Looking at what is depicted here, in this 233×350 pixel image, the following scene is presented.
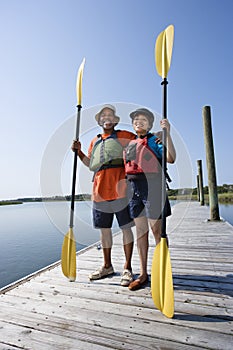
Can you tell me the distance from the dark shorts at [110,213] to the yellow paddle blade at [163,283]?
51 centimetres

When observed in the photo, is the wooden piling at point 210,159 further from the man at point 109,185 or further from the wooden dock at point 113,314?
the man at point 109,185

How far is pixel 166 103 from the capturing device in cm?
199

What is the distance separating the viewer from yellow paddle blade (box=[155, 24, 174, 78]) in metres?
2.06

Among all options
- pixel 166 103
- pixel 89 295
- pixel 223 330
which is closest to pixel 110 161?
pixel 166 103

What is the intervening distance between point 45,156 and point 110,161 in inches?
64.5

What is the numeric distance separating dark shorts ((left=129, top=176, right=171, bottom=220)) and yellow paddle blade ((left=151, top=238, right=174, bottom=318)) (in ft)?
1.00

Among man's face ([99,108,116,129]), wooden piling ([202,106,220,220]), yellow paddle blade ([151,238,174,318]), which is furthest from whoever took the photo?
wooden piling ([202,106,220,220])

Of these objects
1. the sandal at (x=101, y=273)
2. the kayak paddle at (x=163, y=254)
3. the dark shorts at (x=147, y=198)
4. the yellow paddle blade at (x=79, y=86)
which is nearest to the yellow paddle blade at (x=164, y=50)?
the kayak paddle at (x=163, y=254)

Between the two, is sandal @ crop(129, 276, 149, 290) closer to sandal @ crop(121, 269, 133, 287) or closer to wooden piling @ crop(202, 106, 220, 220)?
sandal @ crop(121, 269, 133, 287)

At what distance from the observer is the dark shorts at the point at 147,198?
6.63 ft

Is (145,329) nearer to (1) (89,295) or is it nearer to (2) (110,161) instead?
(1) (89,295)

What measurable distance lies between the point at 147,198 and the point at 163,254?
0.50 m

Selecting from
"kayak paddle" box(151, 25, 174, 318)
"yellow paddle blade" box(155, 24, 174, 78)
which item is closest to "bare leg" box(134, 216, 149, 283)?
"kayak paddle" box(151, 25, 174, 318)

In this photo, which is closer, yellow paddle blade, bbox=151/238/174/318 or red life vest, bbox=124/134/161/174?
yellow paddle blade, bbox=151/238/174/318
